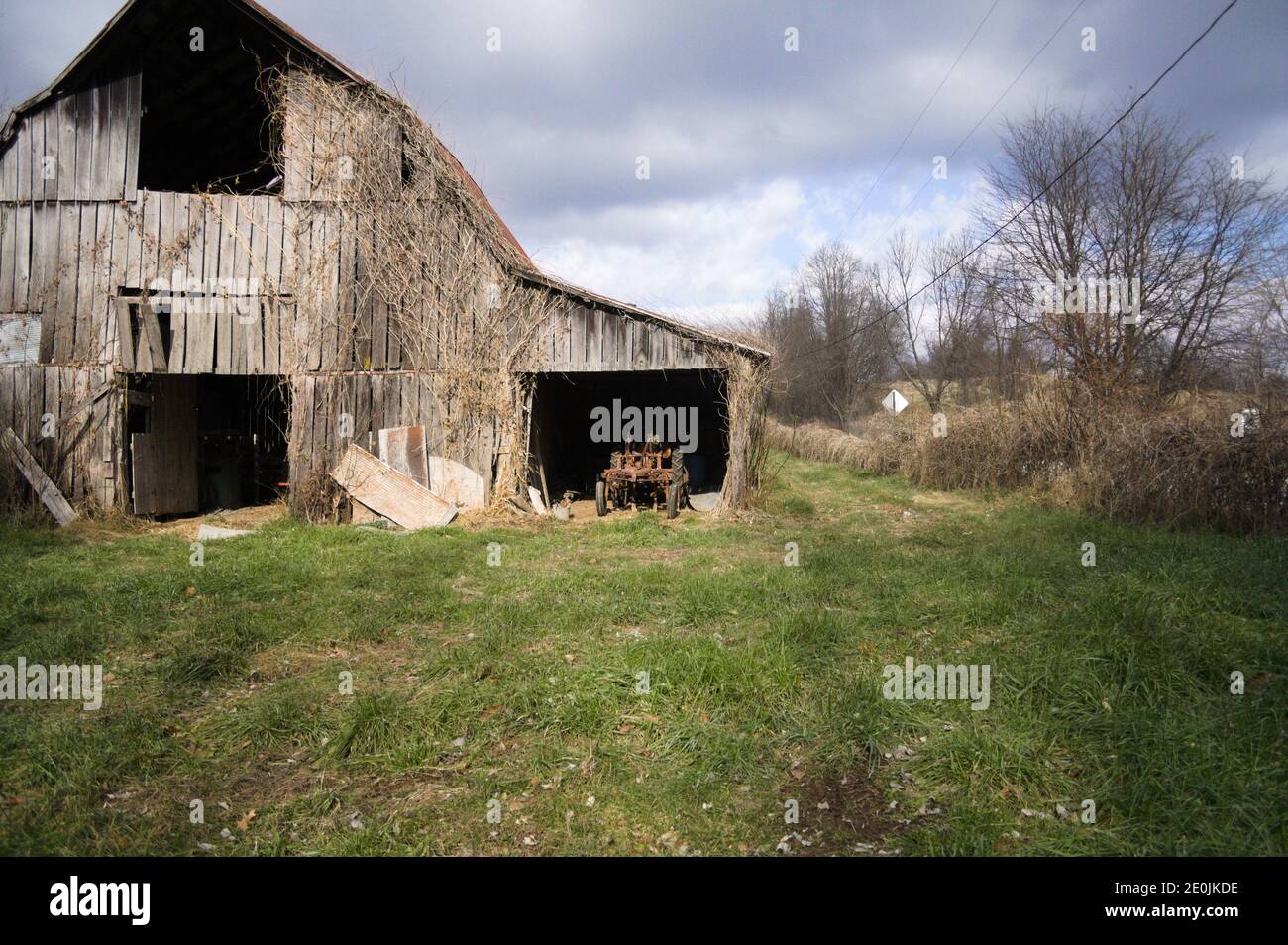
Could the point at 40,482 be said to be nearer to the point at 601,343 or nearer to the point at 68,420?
the point at 68,420

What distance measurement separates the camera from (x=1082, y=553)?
8.83m

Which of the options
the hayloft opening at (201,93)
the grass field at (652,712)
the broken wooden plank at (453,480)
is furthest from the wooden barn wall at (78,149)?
the grass field at (652,712)

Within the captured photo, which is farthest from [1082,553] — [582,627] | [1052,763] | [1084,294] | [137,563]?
[1084,294]

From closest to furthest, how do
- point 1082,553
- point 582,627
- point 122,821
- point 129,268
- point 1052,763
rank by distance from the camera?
1. point 122,821
2. point 1052,763
3. point 582,627
4. point 1082,553
5. point 129,268

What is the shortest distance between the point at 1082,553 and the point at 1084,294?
15.0m

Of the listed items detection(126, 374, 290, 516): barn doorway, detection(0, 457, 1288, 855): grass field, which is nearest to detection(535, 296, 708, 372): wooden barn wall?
detection(126, 374, 290, 516): barn doorway

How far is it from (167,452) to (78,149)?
536 cm

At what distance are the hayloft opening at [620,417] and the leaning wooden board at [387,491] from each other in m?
5.45

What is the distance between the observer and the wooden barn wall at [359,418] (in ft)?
41.2

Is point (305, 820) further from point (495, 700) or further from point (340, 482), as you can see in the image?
point (340, 482)

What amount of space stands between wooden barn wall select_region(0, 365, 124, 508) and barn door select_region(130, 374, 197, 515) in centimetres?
42

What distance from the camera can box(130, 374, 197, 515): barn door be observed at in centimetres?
1250

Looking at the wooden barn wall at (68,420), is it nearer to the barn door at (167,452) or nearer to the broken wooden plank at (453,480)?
the barn door at (167,452)

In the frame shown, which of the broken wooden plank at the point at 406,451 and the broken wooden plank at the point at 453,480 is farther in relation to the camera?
the broken wooden plank at the point at 453,480
